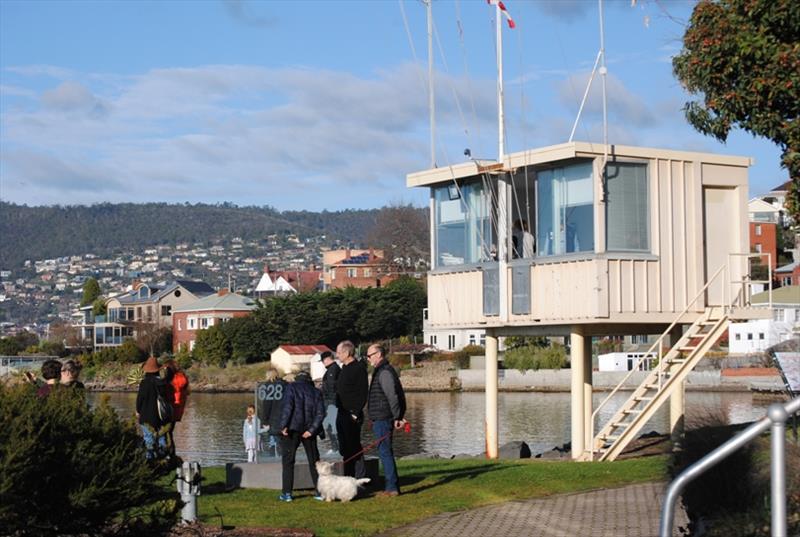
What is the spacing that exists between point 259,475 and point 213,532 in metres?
4.55

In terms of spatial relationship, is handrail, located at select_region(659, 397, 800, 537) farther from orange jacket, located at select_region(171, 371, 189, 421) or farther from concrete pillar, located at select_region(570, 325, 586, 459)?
concrete pillar, located at select_region(570, 325, 586, 459)

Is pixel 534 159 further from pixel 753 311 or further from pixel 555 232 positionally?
pixel 753 311

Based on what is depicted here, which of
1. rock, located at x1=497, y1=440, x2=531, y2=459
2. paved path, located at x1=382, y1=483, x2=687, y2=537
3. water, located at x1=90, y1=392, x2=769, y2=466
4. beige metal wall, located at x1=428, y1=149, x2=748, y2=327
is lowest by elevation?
water, located at x1=90, y1=392, x2=769, y2=466

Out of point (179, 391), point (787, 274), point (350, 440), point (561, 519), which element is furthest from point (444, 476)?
point (787, 274)

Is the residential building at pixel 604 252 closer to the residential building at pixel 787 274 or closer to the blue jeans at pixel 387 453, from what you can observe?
the blue jeans at pixel 387 453

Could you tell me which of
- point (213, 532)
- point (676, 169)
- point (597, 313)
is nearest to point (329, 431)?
point (213, 532)

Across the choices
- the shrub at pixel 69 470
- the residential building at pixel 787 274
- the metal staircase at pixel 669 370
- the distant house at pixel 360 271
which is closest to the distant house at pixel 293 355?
the distant house at pixel 360 271

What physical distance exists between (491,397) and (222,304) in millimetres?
104018

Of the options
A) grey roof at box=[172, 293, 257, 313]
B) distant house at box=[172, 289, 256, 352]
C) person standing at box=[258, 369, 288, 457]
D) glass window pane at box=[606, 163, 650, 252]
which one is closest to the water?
person standing at box=[258, 369, 288, 457]

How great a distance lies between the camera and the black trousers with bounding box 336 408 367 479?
1636 cm

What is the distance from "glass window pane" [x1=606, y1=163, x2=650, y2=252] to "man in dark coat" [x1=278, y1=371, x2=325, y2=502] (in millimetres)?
10007

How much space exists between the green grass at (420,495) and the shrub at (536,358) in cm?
6529

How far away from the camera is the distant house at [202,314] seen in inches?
5039

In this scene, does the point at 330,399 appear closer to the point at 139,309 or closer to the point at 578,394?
the point at 578,394
